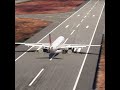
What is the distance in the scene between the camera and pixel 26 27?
265 feet

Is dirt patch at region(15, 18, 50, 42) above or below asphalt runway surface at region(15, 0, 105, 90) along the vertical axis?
above

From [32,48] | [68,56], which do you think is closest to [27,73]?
A: [68,56]

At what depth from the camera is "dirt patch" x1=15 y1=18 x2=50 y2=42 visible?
68500 millimetres

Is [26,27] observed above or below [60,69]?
above

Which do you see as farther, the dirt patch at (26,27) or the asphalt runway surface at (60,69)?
the dirt patch at (26,27)

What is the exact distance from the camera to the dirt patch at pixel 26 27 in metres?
68.5

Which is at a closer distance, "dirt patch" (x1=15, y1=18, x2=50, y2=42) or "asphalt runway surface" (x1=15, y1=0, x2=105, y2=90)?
"asphalt runway surface" (x1=15, y1=0, x2=105, y2=90)

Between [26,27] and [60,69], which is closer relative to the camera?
[60,69]

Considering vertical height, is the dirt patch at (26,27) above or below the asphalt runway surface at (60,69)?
above
